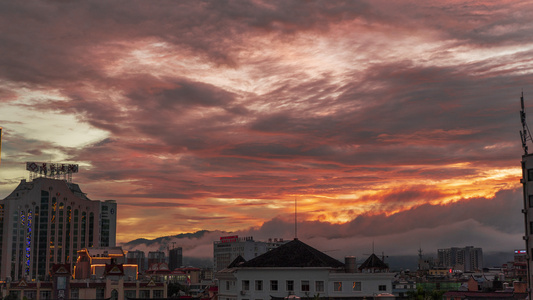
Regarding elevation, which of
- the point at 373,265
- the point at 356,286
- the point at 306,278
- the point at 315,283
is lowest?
the point at 356,286

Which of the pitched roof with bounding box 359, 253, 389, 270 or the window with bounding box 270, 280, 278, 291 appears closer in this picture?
the window with bounding box 270, 280, 278, 291

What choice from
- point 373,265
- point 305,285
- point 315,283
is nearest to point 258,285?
point 305,285

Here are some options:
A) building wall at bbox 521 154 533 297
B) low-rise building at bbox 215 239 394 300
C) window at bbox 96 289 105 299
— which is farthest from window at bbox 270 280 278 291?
window at bbox 96 289 105 299

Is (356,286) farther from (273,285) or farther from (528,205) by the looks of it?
(528,205)

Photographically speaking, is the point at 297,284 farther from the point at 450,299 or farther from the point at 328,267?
the point at 450,299

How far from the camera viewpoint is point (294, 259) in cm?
10125

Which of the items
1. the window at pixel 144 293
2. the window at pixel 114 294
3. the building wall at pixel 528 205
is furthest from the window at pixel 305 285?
the window at pixel 114 294

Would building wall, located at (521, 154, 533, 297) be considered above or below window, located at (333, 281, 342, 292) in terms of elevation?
above

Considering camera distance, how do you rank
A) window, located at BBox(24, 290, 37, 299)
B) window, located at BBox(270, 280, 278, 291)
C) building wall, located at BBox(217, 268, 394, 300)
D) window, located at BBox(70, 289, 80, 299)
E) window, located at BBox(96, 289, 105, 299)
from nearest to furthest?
building wall, located at BBox(217, 268, 394, 300), window, located at BBox(270, 280, 278, 291), window, located at BBox(24, 290, 37, 299), window, located at BBox(70, 289, 80, 299), window, located at BBox(96, 289, 105, 299)

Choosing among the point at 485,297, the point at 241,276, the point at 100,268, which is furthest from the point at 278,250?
the point at 100,268

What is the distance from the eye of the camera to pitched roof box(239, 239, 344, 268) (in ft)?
328

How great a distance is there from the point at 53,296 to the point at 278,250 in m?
74.0

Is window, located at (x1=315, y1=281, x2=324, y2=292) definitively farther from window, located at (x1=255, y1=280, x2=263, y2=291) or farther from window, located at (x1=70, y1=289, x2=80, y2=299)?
window, located at (x1=70, y1=289, x2=80, y2=299)

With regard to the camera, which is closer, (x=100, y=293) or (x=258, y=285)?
(x=258, y=285)
